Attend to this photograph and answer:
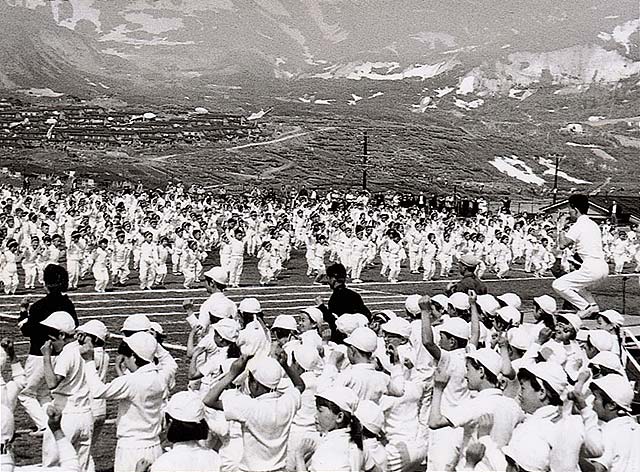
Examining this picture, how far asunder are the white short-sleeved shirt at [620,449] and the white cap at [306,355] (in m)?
2.42

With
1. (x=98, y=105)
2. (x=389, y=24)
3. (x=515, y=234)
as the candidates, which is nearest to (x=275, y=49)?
(x=389, y=24)

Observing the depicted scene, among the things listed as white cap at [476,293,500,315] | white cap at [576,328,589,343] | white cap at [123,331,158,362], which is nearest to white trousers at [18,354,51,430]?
white cap at [123,331,158,362]

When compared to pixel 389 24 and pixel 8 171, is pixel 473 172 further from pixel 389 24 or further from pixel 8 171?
pixel 389 24

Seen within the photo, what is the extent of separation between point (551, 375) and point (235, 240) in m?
18.5

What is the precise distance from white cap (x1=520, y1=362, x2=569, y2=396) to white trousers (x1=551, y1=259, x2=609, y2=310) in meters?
4.06

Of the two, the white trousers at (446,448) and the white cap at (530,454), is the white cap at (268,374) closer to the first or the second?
the white trousers at (446,448)

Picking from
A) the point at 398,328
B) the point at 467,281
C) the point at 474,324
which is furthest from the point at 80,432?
the point at 467,281

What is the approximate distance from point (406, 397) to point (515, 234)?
26.0 m

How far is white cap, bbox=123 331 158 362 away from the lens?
662 cm

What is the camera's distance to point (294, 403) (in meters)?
6.36

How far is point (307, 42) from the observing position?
14062cm

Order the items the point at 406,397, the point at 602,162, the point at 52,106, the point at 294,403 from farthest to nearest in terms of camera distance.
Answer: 1. the point at 602,162
2. the point at 52,106
3. the point at 406,397
4. the point at 294,403

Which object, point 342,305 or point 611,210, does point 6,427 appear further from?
→ point 611,210

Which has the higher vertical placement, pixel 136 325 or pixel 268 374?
pixel 136 325
